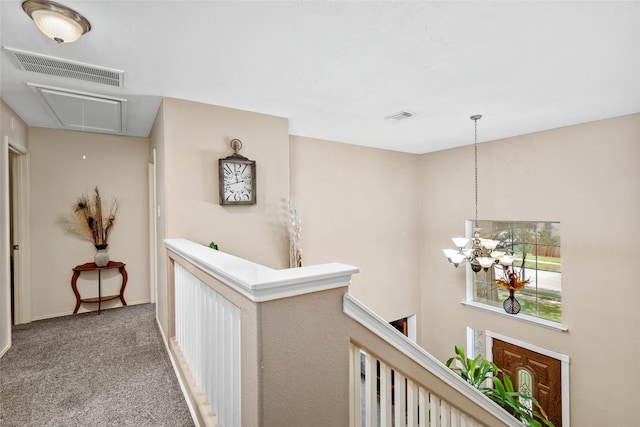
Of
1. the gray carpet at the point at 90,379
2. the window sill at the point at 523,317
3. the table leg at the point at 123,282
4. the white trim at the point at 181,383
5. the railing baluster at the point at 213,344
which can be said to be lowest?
the window sill at the point at 523,317

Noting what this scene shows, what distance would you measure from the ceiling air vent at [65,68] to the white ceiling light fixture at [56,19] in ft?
1.60

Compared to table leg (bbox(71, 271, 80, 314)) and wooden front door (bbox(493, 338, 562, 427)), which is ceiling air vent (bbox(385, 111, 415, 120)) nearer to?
wooden front door (bbox(493, 338, 562, 427))

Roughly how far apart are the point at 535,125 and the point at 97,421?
186 inches

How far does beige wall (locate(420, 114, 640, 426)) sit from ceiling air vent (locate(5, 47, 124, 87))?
363 cm

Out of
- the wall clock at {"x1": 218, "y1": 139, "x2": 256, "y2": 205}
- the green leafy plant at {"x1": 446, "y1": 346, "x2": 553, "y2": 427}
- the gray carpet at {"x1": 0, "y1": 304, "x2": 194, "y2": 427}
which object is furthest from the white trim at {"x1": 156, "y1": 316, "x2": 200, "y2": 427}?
the green leafy plant at {"x1": 446, "y1": 346, "x2": 553, "y2": 427}

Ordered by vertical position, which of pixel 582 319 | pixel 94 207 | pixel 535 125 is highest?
pixel 535 125

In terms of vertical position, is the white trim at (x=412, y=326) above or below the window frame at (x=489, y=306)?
below

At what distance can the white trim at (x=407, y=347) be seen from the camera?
40.3 inches

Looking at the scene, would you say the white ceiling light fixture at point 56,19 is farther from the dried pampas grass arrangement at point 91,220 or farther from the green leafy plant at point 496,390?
the green leafy plant at point 496,390

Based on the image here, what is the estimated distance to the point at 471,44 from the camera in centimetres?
187

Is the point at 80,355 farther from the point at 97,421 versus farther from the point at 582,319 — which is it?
the point at 582,319

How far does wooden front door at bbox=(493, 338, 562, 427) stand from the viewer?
384 cm

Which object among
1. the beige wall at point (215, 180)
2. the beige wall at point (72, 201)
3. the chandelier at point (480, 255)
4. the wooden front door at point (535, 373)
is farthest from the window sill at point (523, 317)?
the beige wall at point (72, 201)

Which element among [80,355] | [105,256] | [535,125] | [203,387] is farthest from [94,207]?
[535,125]
